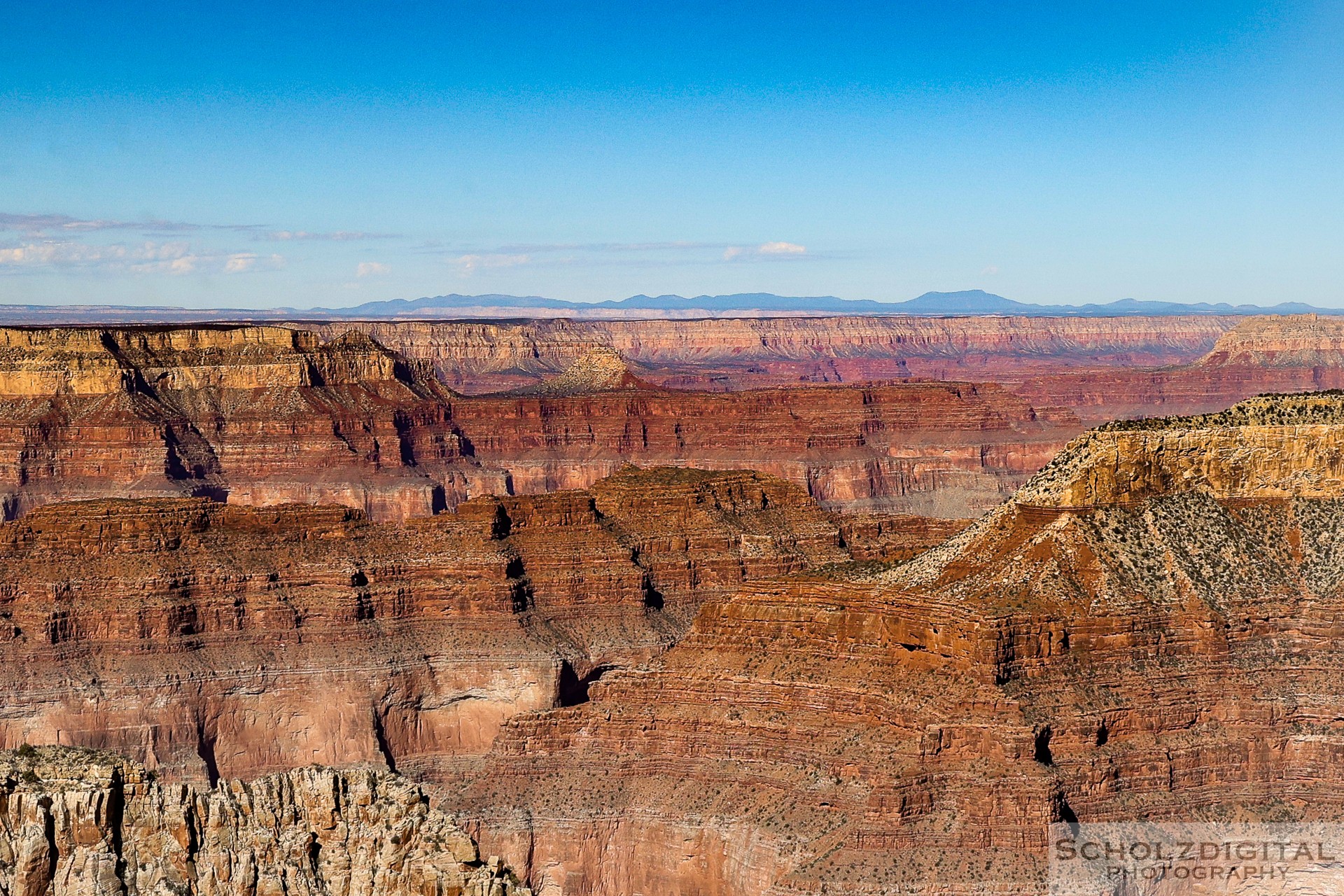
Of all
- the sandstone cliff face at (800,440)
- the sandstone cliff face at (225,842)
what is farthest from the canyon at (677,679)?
the sandstone cliff face at (800,440)

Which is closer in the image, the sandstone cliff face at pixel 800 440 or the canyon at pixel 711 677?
the canyon at pixel 711 677

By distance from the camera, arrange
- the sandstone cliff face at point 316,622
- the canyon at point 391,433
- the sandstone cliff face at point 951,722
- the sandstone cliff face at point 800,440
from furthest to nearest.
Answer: the sandstone cliff face at point 800,440
the canyon at point 391,433
the sandstone cliff face at point 316,622
the sandstone cliff face at point 951,722

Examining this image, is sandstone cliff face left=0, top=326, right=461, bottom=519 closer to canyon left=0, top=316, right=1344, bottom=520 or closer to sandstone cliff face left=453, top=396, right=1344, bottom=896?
canyon left=0, top=316, right=1344, bottom=520

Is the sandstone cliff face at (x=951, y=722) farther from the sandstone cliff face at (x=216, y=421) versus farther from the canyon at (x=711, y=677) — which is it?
the sandstone cliff face at (x=216, y=421)

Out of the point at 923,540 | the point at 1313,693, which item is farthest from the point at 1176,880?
the point at 923,540

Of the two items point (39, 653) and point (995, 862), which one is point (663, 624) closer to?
point (39, 653)

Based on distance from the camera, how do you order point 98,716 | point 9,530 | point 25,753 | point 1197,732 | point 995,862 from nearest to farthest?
point 25,753 < point 995,862 < point 1197,732 < point 98,716 < point 9,530
